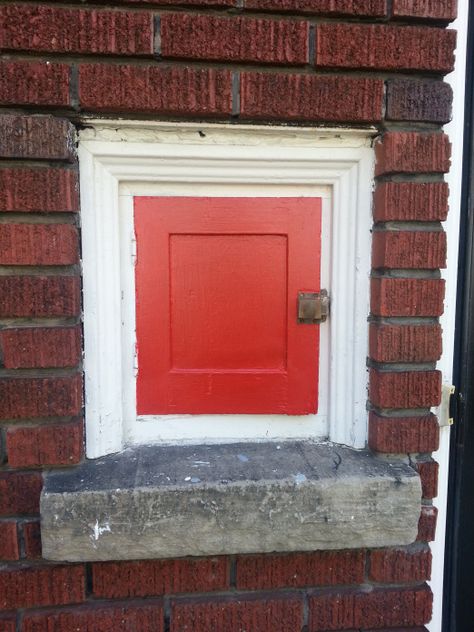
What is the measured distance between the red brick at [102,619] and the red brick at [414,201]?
1.29 m

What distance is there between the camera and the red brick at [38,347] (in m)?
1.23

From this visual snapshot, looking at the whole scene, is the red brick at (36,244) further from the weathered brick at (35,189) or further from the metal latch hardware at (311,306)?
the metal latch hardware at (311,306)

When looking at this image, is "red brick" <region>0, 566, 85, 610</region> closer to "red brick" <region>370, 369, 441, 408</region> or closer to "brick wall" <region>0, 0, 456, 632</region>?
"brick wall" <region>0, 0, 456, 632</region>

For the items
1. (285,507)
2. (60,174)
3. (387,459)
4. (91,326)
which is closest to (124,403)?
(91,326)

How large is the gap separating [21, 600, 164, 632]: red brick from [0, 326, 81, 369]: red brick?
Answer: 0.70 meters

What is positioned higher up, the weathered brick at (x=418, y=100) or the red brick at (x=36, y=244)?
the weathered brick at (x=418, y=100)

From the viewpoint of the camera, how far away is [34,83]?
1170 millimetres

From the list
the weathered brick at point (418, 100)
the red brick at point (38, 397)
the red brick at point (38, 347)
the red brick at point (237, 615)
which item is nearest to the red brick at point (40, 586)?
the red brick at point (237, 615)

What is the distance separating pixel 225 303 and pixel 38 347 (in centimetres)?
53

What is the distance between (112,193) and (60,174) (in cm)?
15

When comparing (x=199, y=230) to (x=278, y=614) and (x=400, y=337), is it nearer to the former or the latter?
(x=400, y=337)

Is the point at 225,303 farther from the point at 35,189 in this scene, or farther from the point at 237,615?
the point at 237,615

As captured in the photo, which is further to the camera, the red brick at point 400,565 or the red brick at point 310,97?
the red brick at point 400,565

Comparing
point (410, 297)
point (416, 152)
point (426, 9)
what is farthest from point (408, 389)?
point (426, 9)
